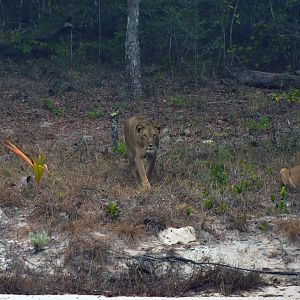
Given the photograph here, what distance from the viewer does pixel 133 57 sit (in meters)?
19.5

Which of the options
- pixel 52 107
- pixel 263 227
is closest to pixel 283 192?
pixel 263 227

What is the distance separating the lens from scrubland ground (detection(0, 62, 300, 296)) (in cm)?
948

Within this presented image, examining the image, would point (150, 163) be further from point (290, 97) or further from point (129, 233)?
point (290, 97)

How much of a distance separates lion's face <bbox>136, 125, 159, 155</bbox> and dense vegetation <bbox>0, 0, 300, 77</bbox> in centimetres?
873

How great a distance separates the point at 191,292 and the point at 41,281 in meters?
1.62

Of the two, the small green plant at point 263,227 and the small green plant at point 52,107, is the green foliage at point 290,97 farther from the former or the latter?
the small green plant at point 263,227

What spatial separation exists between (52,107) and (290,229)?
8.73 m

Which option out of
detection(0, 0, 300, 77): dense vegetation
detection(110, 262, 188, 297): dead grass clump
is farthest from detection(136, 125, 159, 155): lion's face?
detection(0, 0, 300, 77): dense vegetation

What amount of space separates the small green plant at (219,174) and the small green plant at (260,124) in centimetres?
327

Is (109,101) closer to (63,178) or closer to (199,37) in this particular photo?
(199,37)

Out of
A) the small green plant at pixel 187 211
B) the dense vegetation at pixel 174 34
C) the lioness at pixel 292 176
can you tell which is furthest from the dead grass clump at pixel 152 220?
the dense vegetation at pixel 174 34

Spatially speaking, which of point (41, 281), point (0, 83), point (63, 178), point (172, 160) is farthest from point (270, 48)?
point (41, 281)

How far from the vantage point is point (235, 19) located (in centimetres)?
2234

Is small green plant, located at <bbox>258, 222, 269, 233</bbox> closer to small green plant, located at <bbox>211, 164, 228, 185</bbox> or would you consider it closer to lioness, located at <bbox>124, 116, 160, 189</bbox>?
small green plant, located at <bbox>211, 164, 228, 185</bbox>
